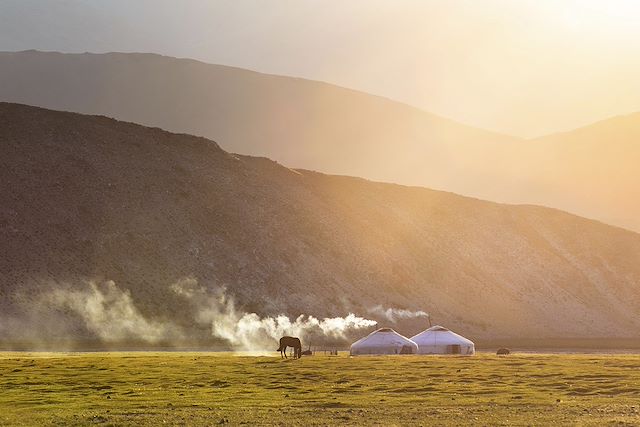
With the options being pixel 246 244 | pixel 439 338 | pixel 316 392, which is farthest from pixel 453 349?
pixel 246 244

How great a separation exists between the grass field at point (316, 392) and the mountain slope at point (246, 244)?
6463 centimetres

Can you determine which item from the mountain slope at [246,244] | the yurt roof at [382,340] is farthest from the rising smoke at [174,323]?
the yurt roof at [382,340]

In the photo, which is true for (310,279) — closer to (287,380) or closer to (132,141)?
(132,141)

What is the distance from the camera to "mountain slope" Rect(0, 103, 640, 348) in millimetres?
140625

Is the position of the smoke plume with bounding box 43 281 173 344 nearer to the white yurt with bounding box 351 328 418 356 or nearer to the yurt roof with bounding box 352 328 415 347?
the white yurt with bounding box 351 328 418 356

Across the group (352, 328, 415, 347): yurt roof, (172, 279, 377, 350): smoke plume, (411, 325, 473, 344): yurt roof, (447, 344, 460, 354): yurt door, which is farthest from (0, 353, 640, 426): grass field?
(172, 279, 377, 350): smoke plume

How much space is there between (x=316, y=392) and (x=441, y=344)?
2061 inches

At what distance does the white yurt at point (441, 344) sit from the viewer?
95.9 metres

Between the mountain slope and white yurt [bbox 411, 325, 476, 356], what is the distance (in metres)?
45.7

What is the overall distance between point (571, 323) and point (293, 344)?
338 feet

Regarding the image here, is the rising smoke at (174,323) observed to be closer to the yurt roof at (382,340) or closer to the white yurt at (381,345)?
the white yurt at (381,345)

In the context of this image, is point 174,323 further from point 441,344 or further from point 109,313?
point 441,344

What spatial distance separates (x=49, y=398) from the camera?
140 feet

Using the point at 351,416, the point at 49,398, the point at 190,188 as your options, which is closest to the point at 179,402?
the point at 49,398
